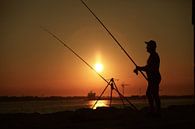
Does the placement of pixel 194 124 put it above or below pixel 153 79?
below

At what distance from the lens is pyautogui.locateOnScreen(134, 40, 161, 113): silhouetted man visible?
11.4 meters

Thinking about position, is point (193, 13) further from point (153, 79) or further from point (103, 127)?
point (103, 127)

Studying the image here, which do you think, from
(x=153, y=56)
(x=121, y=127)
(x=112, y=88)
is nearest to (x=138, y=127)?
(x=121, y=127)

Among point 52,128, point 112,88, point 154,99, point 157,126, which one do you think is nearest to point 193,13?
point 154,99

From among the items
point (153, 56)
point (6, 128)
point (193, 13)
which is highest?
point (193, 13)

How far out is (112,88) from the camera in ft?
56.2

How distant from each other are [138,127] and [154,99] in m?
3.35

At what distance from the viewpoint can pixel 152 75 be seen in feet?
38.0

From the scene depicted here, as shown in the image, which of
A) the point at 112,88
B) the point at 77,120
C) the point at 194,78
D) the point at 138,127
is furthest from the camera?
the point at 112,88

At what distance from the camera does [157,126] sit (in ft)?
27.7

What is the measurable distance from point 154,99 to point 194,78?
2046mm

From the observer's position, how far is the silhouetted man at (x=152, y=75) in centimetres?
1137

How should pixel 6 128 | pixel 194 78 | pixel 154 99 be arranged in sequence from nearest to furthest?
pixel 6 128 < pixel 194 78 < pixel 154 99

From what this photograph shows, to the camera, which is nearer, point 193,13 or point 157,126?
point 157,126
